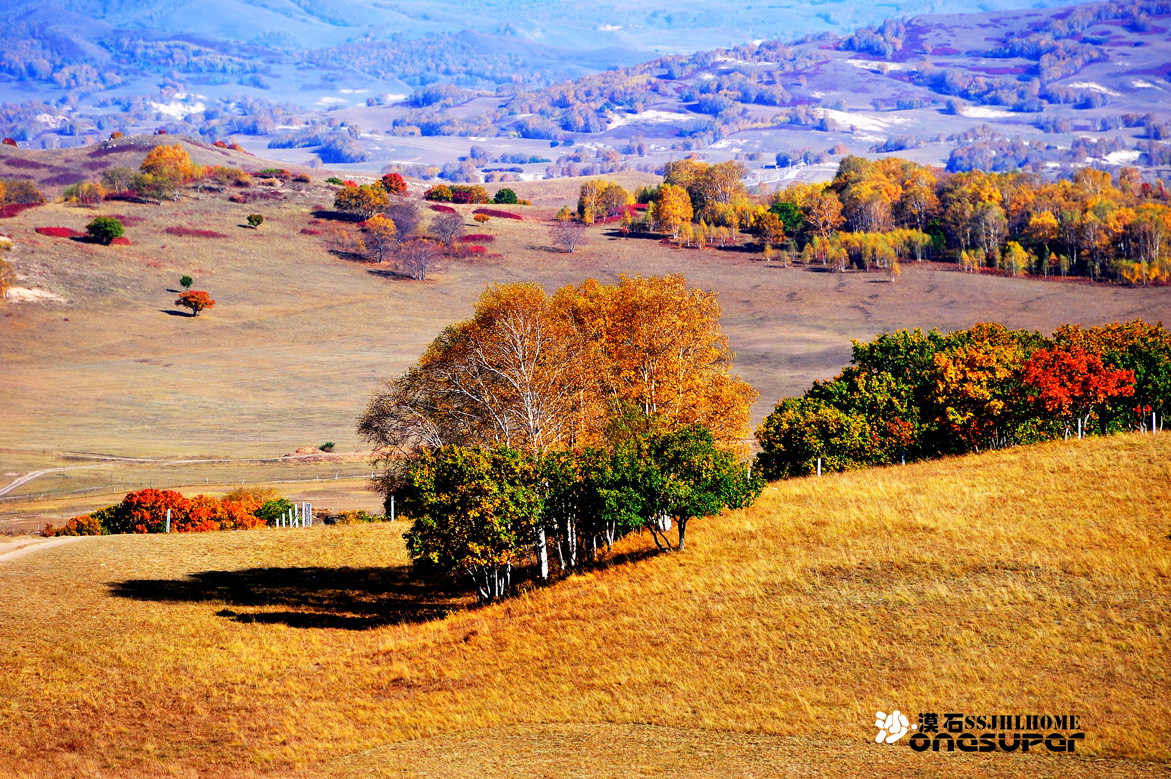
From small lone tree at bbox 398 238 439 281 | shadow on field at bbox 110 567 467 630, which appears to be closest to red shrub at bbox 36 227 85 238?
small lone tree at bbox 398 238 439 281

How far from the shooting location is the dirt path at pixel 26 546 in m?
48.4

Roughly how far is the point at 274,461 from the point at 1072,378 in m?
61.6

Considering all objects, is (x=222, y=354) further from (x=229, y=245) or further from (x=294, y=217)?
(x=294, y=217)

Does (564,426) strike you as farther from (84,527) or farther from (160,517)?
(84,527)

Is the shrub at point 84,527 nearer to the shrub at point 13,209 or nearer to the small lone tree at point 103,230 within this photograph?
the small lone tree at point 103,230

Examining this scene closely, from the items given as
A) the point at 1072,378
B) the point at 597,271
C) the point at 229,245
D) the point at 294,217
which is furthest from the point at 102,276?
the point at 1072,378

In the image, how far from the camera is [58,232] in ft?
557

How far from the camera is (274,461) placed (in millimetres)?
86125

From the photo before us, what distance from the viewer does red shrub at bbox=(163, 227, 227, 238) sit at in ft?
590

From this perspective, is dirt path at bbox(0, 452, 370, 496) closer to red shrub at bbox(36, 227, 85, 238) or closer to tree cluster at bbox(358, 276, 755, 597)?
tree cluster at bbox(358, 276, 755, 597)

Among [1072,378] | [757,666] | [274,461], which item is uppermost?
[1072,378]

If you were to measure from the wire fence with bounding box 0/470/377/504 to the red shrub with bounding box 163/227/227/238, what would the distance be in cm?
11229

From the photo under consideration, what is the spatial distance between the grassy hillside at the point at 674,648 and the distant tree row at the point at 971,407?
26.1ft

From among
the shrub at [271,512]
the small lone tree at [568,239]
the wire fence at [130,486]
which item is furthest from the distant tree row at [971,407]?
the small lone tree at [568,239]
